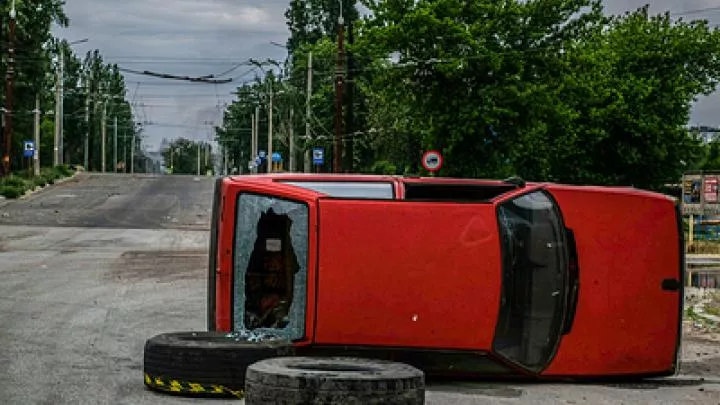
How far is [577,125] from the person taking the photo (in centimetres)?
6306

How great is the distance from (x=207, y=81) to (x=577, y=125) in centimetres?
2766

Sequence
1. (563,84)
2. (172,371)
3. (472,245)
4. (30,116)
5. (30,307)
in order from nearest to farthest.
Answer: (172,371), (472,245), (30,307), (563,84), (30,116)

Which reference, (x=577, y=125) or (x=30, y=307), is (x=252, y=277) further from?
(x=577, y=125)

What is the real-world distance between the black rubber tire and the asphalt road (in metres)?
1.73

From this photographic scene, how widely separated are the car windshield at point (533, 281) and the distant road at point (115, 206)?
31.1 m

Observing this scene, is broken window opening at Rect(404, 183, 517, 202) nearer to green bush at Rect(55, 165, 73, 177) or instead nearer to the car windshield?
the car windshield

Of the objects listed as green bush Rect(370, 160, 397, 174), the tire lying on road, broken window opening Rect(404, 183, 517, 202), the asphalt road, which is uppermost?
green bush Rect(370, 160, 397, 174)

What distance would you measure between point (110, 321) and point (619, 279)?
24.7 ft

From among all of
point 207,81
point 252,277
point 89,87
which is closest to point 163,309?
point 252,277

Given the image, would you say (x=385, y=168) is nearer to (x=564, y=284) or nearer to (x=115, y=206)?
(x=115, y=206)

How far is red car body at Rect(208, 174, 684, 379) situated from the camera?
34.9 ft

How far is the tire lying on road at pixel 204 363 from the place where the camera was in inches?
382

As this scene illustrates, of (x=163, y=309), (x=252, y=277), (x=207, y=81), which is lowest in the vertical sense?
(x=163, y=309)

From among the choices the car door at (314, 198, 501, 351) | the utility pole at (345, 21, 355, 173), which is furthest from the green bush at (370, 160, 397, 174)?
the car door at (314, 198, 501, 351)
